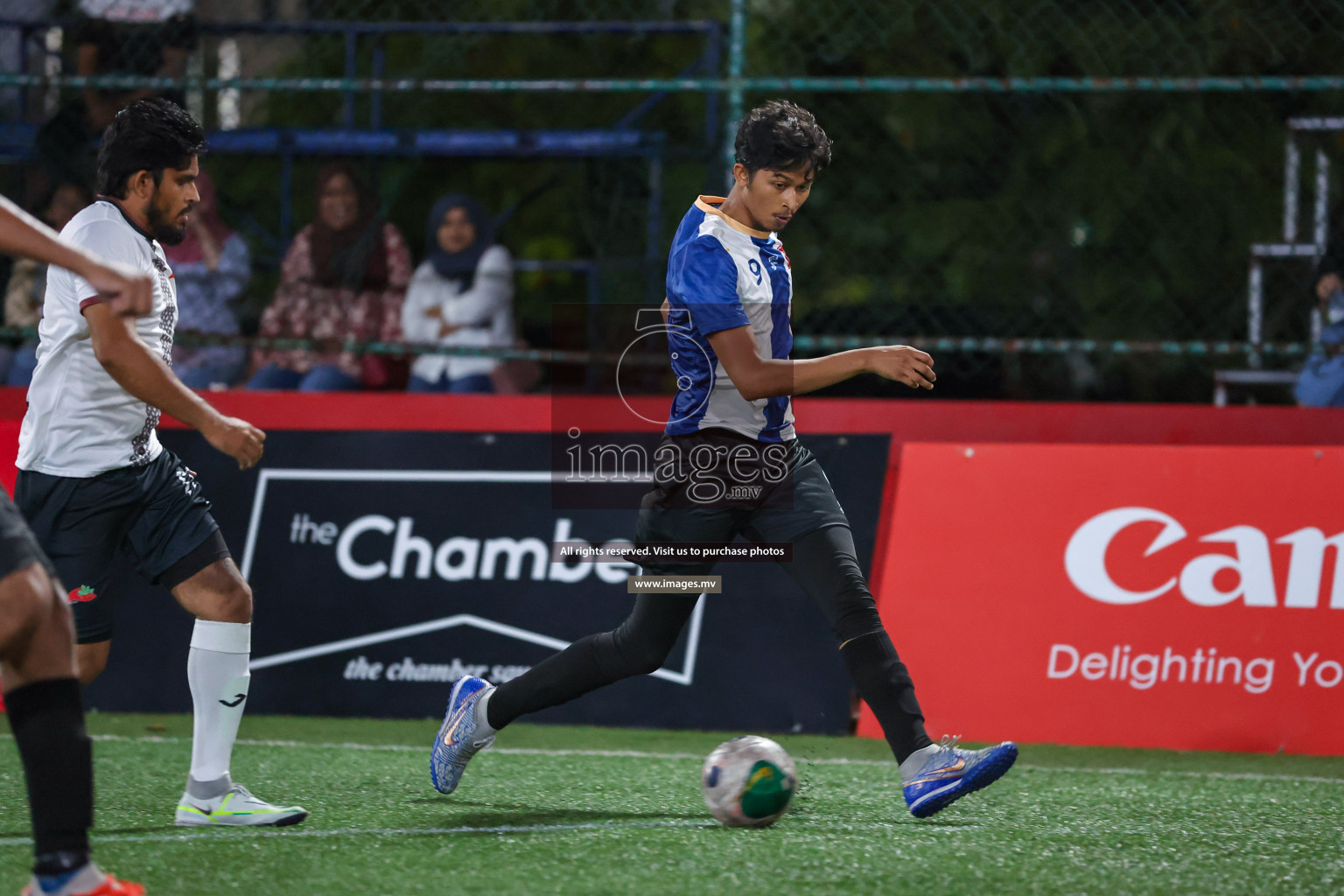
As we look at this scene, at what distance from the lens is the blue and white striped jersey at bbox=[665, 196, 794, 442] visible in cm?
407

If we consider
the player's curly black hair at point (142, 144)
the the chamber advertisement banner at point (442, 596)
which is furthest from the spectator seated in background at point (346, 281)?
the player's curly black hair at point (142, 144)

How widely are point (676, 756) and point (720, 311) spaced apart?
223 cm

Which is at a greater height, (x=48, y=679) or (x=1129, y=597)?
(x=48, y=679)

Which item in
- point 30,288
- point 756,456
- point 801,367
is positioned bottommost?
point 756,456

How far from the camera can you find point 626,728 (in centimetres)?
625

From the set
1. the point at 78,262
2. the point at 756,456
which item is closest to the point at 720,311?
the point at 756,456

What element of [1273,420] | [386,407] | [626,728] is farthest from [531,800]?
[1273,420]

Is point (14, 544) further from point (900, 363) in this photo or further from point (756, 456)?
point (900, 363)

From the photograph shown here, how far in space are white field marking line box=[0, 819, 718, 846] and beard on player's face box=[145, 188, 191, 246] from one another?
1.64 m

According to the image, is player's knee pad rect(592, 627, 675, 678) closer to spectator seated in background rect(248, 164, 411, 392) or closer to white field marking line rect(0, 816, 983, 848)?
white field marking line rect(0, 816, 983, 848)

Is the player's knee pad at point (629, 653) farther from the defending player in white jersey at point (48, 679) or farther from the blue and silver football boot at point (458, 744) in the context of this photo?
the defending player in white jersey at point (48, 679)

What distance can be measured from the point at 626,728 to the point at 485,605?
2.68 ft

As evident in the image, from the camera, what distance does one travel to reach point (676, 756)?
5.63 metres

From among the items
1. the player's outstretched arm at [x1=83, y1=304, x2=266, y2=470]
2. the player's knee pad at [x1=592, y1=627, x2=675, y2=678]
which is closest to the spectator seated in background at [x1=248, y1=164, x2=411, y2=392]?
the player's knee pad at [x1=592, y1=627, x2=675, y2=678]
